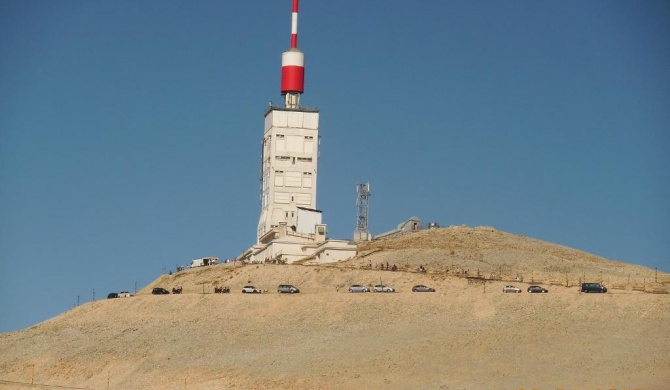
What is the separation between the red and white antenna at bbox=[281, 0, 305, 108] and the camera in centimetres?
17738

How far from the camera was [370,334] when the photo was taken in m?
124

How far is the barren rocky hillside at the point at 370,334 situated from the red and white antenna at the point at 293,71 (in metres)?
28.0

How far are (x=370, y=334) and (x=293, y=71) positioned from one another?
192 ft

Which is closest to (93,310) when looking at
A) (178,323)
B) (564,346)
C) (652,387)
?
(178,323)

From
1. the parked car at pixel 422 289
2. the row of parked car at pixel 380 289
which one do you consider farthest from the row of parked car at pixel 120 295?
the parked car at pixel 422 289

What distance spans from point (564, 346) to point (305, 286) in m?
34.0

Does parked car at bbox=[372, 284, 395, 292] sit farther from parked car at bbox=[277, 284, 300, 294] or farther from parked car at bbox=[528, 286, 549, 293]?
parked car at bbox=[528, 286, 549, 293]

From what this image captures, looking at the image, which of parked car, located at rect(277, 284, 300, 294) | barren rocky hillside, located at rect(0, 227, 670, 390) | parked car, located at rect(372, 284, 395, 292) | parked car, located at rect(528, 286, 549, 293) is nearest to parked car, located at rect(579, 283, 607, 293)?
barren rocky hillside, located at rect(0, 227, 670, 390)

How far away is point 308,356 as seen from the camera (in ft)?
392

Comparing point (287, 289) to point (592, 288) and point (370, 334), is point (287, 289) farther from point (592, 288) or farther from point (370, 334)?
point (592, 288)

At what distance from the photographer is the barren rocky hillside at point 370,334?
11281cm

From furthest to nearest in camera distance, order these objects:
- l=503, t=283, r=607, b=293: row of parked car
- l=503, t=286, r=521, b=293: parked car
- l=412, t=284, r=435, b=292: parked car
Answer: l=412, t=284, r=435, b=292: parked car < l=503, t=286, r=521, b=293: parked car < l=503, t=283, r=607, b=293: row of parked car

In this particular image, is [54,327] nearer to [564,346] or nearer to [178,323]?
[178,323]

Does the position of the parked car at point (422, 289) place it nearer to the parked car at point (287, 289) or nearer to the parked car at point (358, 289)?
the parked car at point (358, 289)
